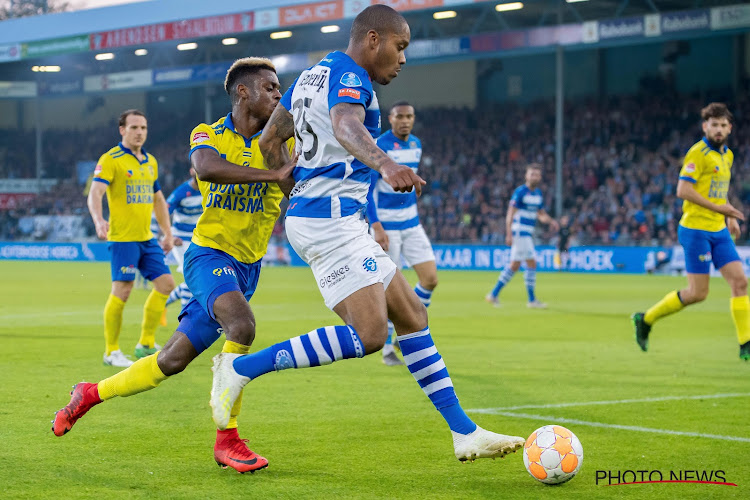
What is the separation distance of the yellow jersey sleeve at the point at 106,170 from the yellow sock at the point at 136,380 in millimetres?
4126

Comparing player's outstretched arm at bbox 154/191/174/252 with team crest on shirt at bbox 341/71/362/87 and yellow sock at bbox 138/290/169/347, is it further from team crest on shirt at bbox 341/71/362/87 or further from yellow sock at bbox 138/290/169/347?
team crest on shirt at bbox 341/71/362/87

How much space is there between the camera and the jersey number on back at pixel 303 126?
463 cm

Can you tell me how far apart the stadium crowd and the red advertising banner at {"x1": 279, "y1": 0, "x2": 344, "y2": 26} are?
7.45 m

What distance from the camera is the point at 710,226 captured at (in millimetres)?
9391

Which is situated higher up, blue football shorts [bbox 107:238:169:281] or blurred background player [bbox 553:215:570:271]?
blue football shorts [bbox 107:238:169:281]

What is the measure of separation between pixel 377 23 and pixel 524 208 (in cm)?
1268

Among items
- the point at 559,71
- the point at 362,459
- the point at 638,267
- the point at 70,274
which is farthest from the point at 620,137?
the point at 362,459

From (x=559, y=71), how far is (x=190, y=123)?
2265 cm

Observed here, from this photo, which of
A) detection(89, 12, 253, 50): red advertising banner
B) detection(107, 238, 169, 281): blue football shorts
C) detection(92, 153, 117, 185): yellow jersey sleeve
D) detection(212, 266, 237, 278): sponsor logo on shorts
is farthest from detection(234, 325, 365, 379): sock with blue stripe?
detection(89, 12, 253, 50): red advertising banner

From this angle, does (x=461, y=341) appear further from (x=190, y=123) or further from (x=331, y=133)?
(x=190, y=123)

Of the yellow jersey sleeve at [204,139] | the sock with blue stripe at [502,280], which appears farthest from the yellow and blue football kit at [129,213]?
the sock with blue stripe at [502,280]

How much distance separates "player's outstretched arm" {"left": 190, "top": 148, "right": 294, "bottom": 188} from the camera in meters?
4.79

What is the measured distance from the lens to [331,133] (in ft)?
15.0

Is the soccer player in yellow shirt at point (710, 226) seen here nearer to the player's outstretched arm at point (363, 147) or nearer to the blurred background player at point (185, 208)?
the player's outstretched arm at point (363, 147)
